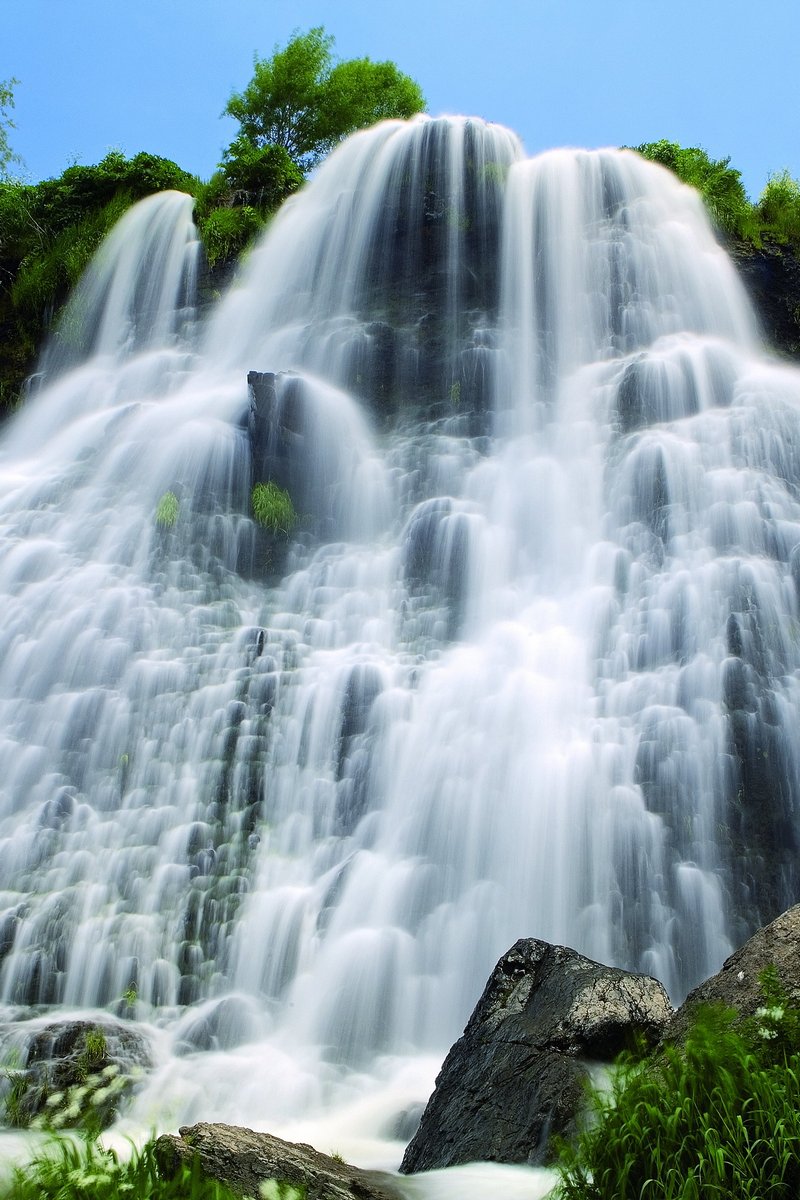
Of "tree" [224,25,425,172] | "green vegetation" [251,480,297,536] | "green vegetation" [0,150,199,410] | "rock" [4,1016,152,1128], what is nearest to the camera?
"rock" [4,1016,152,1128]

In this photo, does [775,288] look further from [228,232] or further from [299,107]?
[299,107]

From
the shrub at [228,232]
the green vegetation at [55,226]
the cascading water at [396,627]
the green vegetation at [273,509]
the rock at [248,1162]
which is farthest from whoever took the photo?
the green vegetation at [55,226]

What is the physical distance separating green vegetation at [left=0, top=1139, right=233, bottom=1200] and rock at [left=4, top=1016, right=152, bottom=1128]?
3.17m

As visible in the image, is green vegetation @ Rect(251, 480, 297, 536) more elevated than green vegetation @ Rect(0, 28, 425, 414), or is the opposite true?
green vegetation @ Rect(0, 28, 425, 414)

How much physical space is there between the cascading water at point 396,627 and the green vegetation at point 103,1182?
10.1 feet

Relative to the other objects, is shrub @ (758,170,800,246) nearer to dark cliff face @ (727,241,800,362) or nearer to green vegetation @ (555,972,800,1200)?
dark cliff face @ (727,241,800,362)

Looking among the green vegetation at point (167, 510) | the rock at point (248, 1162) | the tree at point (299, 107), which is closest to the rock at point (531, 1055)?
the rock at point (248, 1162)

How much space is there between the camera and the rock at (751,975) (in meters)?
4.39

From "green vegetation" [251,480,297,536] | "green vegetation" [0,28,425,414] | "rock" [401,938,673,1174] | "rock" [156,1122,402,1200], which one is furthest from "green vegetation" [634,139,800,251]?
"rock" [156,1122,402,1200]

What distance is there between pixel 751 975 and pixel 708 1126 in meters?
0.99

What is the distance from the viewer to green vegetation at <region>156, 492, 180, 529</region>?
13.3 meters

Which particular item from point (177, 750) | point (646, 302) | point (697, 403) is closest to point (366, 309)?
point (646, 302)

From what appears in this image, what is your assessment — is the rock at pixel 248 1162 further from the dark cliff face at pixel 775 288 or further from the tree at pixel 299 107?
the tree at pixel 299 107

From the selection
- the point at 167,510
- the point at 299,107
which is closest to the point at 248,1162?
the point at 167,510
